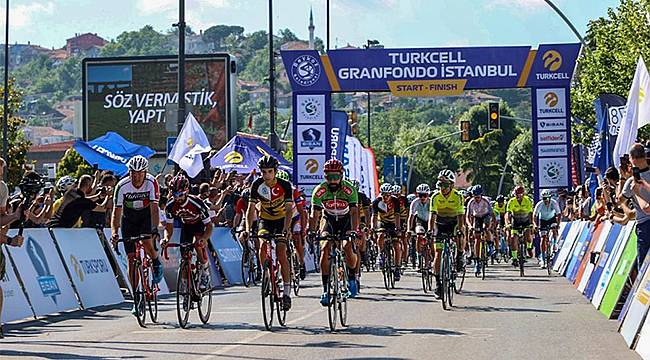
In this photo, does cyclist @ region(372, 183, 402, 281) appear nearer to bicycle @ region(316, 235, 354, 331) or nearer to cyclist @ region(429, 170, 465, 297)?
cyclist @ region(429, 170, 465, 297)

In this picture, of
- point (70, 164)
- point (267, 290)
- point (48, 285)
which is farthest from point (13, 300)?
point (70, 164)

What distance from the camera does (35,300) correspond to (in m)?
17.2

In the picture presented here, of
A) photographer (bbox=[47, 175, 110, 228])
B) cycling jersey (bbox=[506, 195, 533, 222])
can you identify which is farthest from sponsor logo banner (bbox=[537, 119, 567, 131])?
photographer (bbox=[47, 175, 110, 228])

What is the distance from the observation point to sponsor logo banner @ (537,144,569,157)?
120ft

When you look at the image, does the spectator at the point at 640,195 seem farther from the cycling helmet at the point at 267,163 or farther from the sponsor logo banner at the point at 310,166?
the sponsor logo banner at the point at 310,166

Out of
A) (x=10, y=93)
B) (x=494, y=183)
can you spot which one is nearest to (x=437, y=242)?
(x=10, y=93)

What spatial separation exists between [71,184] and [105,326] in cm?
553

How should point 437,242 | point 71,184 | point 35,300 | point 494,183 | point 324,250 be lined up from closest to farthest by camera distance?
1. point 324,250
2. point 35,300
3. point 437,242
4. point 71,184
5. point 494,183

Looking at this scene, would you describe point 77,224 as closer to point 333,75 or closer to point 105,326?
point 105,326

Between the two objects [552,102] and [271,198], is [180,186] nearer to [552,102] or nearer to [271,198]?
[271,198]

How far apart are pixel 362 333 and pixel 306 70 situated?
2394 centimetres

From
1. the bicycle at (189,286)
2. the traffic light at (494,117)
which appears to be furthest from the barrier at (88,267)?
the traffic light at (494,117)

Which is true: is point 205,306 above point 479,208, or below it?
below

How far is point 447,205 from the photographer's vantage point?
63.2 feet
